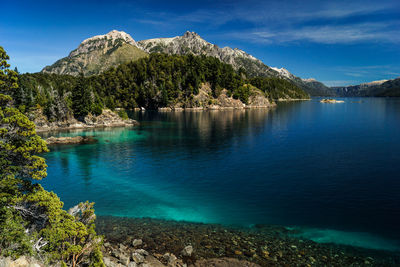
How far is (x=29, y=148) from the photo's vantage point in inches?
819

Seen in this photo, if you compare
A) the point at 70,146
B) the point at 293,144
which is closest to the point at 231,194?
the point at 293,144

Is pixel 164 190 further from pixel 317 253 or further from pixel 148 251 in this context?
pixel 317 253

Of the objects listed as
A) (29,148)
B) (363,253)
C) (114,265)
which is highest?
(29,148)

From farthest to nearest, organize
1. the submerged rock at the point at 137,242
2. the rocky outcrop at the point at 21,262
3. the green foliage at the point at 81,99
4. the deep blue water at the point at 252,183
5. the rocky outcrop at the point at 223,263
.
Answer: the green foliage at the point at 81,99 < the deep blue water at the point at 252,183 < the submerged rock at the point at 137,242 < the rocky outcrop at the point at 223,263 < the rocky outcrop at the point at 21,262

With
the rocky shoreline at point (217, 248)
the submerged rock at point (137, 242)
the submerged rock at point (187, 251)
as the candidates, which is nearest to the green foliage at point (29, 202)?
the rocky shoreline at point (217, 248)

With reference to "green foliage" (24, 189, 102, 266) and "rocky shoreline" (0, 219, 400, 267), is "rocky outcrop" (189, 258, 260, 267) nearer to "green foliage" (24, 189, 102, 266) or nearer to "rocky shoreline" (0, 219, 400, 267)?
"rocky shoreline" (0, 219, 400, 267)

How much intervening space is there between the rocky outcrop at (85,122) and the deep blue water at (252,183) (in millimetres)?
48689

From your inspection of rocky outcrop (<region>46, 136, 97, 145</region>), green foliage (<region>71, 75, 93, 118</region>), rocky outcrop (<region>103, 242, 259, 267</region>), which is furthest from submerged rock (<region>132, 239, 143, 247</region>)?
green foliage (<region>71, 75, 93, 118</region>)

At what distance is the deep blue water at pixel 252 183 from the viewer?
34.4m

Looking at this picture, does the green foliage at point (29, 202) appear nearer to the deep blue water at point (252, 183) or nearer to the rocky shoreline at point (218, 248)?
the rocky shoreline at point (218, 248)

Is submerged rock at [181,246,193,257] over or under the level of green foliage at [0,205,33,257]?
under

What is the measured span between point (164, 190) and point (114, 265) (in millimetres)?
24884

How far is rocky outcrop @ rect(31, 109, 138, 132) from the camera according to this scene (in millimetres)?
123519

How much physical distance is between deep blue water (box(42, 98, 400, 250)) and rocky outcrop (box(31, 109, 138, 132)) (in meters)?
48.7
